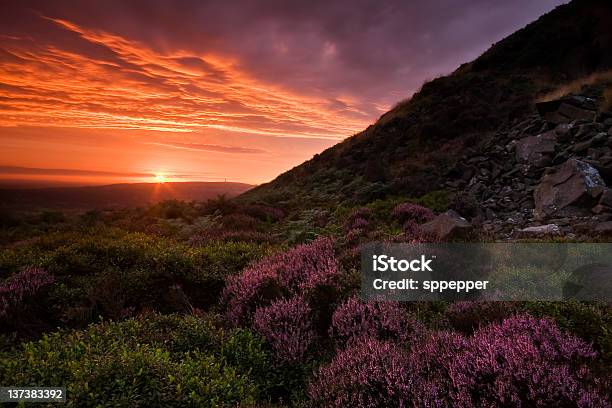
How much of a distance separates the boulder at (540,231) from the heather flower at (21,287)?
10359 mm

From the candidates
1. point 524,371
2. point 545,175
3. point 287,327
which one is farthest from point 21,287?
point 545,175

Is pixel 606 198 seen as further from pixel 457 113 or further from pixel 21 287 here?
pixel 457 113

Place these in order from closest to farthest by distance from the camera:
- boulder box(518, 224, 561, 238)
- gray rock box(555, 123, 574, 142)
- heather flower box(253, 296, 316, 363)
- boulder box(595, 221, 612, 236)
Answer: heather flower box(253, 296, 316, 363), boulder box(595, 221, 612, 236), boulder box(518, 224, 561, 238), gray rock box(555, 123, 574, 142)

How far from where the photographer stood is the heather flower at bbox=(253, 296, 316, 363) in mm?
4676

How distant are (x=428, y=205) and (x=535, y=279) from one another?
23.1 ft

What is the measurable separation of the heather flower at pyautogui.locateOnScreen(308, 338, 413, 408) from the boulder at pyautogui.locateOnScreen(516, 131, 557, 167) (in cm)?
1281

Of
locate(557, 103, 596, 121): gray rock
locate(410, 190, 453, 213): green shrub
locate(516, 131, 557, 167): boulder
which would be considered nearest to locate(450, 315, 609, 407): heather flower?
locate(410, 190, 453, 213): green shrub

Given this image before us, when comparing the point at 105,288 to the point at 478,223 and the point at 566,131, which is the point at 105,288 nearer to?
the point at 478,223

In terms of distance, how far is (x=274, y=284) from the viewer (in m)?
6.18

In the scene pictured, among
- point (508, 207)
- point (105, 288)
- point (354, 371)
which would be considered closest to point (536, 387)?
point (354, 371)

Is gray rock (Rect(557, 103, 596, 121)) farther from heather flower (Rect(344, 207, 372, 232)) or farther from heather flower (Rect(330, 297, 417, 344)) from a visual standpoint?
heather flower (Rect(330, 297, 417, 344))

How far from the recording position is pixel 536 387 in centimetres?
318

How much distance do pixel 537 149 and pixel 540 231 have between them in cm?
635

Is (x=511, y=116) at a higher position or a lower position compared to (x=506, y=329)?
higher
